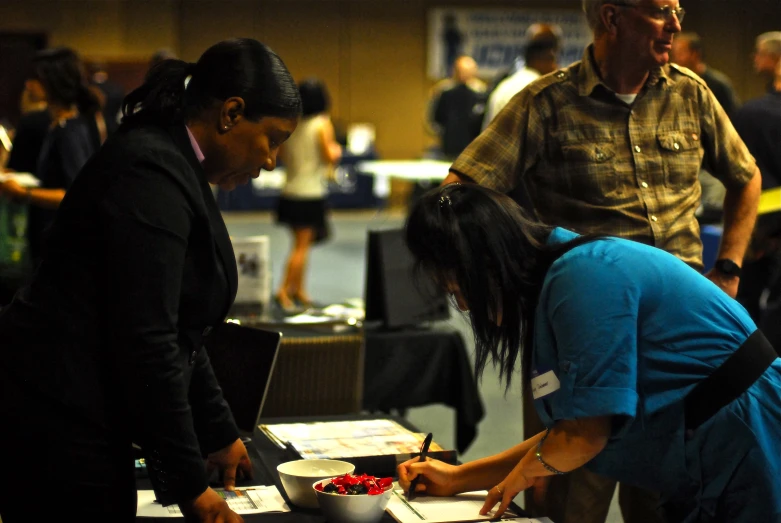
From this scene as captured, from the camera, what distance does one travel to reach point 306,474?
160 cm

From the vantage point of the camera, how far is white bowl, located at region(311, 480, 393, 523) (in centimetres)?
146

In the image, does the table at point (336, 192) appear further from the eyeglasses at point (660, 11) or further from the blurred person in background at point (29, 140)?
the eyeglasses at point (660, 11)

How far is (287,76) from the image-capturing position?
57.2 inches

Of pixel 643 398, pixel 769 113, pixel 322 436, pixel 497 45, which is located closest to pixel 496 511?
pixel 643 398

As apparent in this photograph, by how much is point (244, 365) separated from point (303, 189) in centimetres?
455

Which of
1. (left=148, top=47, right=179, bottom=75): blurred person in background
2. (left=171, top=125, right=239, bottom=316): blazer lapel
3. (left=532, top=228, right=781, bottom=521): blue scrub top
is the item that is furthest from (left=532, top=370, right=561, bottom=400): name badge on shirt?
(left=148, top=47, right=179, bottom=75): blurred person in background

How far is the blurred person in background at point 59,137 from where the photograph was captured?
3850mm

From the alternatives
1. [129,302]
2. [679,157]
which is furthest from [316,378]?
[129,302]

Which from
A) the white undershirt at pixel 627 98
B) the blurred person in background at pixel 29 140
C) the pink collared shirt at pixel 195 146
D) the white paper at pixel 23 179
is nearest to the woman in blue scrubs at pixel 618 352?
the pink collared shirt at pixel 195 146

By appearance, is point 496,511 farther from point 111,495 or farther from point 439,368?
point 439,368

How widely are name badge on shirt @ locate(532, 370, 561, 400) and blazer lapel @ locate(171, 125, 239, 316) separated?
0.44 m

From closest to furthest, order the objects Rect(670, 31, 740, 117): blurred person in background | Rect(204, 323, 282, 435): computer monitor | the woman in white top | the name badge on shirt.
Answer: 1. the name badge on shirt
2. Rect(204, 323, 282, 435): computer monitor
3. Rect(670, 31, 740, 117): blurred person in background
4. the woman in white top

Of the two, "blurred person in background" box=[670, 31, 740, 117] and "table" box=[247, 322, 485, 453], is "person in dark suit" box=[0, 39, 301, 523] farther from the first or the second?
"blurred person in background" box=[670, 31, 740, 117]

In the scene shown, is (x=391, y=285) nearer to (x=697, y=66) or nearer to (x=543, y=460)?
(x=543, y=460)
